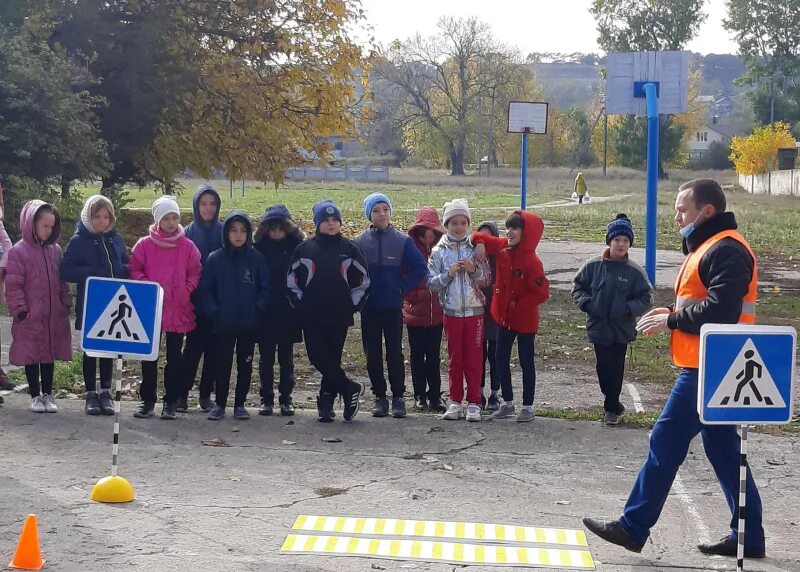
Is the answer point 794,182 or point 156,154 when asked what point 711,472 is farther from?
point 794,182

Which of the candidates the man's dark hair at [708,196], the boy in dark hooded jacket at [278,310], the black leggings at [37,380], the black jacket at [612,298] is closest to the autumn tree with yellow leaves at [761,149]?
the black jacket at [612,298]

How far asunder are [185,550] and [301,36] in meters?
23.5

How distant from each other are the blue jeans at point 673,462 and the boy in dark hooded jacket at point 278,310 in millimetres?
4314

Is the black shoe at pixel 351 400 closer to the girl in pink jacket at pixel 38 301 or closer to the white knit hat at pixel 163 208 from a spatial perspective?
the white knit hat at pixel 163 208

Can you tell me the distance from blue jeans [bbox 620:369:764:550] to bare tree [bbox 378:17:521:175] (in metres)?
95.2

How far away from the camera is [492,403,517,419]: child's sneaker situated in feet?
33.7

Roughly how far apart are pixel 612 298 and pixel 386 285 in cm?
186

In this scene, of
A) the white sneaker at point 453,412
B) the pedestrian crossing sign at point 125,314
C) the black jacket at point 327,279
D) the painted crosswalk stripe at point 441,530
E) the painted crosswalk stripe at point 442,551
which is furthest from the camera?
the white sneaker at point 453,412

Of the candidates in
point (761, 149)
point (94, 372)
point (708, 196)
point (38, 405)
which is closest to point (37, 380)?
point (38, 405)

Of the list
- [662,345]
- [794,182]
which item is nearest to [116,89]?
[662,345]

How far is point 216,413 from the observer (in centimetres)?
1002

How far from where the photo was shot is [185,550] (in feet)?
21.3

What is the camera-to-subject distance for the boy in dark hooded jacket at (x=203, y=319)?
10.1 metres

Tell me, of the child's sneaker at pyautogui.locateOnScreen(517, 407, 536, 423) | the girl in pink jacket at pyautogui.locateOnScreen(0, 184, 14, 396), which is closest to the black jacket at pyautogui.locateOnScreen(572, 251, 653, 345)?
the child's sneaker at pyautogui.locateOnScreen(517, 407, 536, 423)
